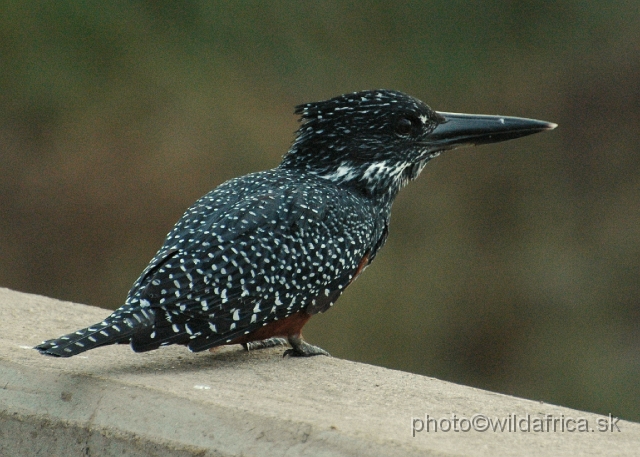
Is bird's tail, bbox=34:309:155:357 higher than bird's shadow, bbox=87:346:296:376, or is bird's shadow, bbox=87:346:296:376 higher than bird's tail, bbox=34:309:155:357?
bird's tail, bbox=34:309:155:357

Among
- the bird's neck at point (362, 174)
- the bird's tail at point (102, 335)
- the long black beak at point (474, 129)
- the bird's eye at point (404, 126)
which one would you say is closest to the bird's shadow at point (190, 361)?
the bird's tail at point (102, 335)

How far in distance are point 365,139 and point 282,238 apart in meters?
0.83

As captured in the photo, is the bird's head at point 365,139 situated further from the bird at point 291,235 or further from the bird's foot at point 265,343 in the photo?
the bird's foot at point 265,343

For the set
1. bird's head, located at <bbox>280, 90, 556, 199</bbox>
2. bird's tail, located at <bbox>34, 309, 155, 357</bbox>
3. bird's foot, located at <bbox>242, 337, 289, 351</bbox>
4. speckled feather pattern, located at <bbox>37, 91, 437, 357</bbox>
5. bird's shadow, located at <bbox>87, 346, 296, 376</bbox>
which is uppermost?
bird's head, located at <bbox>280, 90, 556, 199</bbox>

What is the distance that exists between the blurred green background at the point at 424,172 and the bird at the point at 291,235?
196 inches

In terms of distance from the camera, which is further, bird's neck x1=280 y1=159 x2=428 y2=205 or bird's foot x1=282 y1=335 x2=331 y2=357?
bird's neck x1=280 y1=159 x2=428 y2=205

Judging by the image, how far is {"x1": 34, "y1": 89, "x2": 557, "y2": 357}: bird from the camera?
11.6 ft

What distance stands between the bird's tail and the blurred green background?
590cm

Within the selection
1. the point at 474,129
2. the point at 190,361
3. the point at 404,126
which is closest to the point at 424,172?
the point at 474,129

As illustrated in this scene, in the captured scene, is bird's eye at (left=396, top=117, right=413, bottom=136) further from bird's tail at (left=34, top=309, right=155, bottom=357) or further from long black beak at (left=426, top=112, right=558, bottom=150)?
bird's tail at (left=34, top=309, right=155, bottom=357)

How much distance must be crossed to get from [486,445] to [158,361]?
1410mm

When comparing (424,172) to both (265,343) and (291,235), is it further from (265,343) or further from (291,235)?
(291,235)

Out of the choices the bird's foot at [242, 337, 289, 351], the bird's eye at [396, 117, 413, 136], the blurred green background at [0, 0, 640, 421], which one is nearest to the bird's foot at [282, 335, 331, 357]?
the bird's foot at [242, 337, 289, 351]

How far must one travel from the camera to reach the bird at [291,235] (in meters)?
3.54
